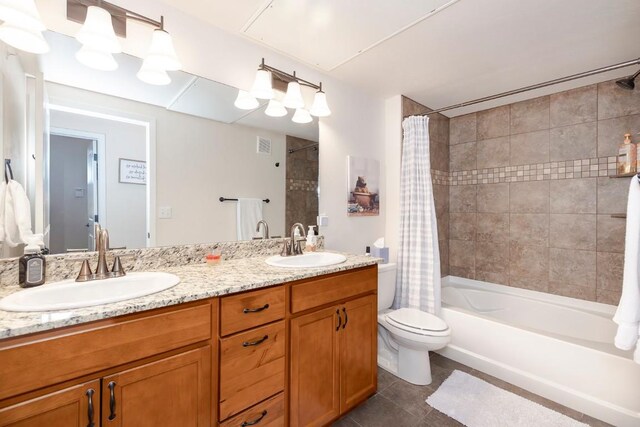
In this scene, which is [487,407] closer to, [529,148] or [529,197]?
[529,197]

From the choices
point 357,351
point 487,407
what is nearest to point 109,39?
point 357,351

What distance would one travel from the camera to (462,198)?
3.08 metres

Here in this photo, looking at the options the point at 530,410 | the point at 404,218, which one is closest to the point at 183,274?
the point at 404,218

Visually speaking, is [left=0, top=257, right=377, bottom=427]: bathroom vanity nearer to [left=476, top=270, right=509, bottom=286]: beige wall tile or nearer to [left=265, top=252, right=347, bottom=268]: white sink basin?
[left=265, top=252, right=347, bottom=268]: white sink basin

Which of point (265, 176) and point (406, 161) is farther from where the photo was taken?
point (406, 161)

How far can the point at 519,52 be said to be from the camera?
1.85 metres

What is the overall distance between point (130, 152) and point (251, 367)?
1.19 meters

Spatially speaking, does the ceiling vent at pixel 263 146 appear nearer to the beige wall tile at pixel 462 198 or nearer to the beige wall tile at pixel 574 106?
the beige wall tile at pixel 462 198

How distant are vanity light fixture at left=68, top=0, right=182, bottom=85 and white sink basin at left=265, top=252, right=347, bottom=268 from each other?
1138 mm

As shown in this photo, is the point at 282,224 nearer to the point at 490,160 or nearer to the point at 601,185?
the point at 490,160

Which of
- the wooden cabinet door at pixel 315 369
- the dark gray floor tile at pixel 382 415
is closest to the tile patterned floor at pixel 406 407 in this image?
the dark gray floor tile at pixel 382 415

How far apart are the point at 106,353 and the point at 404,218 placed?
7.19ft

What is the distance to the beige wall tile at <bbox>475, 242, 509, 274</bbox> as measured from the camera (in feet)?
9.00

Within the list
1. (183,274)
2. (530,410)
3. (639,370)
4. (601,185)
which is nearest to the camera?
(183,274)
